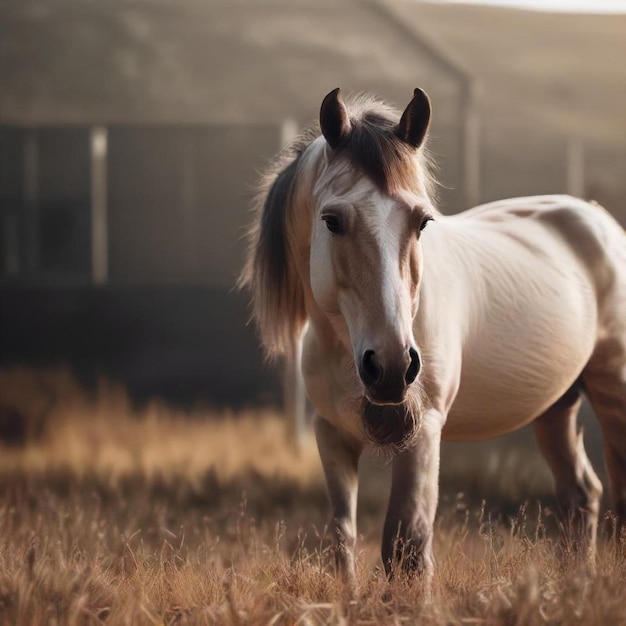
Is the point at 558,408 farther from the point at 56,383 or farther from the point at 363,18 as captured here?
the point at 363,18

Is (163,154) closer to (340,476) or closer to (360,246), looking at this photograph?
(340,476)

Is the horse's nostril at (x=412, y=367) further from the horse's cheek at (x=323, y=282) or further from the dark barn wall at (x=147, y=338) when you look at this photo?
the dark barn wall at (x=147, y=338)

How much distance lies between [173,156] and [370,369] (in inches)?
377

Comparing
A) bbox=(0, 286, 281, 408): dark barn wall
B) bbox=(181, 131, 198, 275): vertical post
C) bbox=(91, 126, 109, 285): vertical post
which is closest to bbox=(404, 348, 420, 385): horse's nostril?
bbox=(0, 286, 281, 408): dark barn wall

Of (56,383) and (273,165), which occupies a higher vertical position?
(273,165)

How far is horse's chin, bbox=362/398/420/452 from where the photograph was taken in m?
3.38

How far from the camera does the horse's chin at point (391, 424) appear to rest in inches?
133

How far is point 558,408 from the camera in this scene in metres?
5.05

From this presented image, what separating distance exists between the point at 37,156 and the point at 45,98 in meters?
2.02

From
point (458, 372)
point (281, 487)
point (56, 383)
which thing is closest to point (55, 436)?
point (56, 383)

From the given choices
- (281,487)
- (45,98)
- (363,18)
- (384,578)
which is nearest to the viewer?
(384,578)

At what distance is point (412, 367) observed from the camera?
122 inches

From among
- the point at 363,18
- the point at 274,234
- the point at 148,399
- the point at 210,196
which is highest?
the point at 274,234

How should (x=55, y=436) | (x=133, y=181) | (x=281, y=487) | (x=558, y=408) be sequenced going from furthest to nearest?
1. (x=133, y=181)
2. (x=55, y=436)
3. (x=281, y=487)
4. (x=558, y=408)
